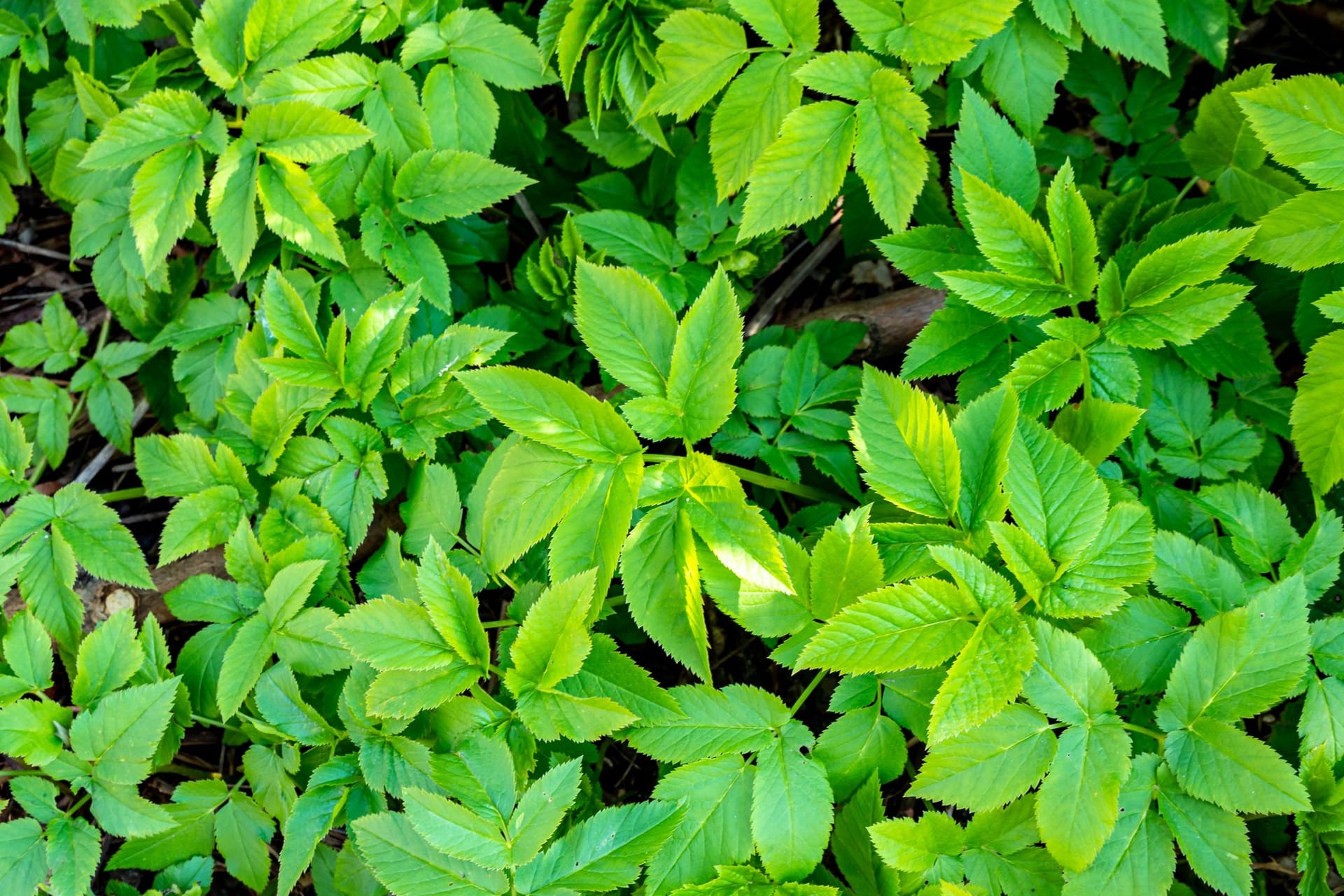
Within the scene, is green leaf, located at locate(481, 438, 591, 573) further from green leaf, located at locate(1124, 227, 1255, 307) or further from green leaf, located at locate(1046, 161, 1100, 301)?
green leaf, located at locate(1124, 227, 1255, 307)

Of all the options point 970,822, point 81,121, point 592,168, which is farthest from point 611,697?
point 81,121

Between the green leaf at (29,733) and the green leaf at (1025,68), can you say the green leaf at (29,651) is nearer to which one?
the green leaf at (29,733)

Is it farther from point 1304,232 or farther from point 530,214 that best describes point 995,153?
point 530,214

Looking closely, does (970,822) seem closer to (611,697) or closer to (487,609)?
(611,697)

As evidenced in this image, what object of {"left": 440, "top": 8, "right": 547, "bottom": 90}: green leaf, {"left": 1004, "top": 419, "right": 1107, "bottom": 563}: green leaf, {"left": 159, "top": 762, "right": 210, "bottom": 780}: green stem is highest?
{"left": 440, "top": 8, "right": 547, "bottom": 90}: green leaf

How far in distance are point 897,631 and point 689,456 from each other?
1.72ft

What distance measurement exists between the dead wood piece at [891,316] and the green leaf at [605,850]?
4.73ft

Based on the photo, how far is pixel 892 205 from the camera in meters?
2.02

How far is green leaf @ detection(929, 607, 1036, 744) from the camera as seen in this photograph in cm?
154

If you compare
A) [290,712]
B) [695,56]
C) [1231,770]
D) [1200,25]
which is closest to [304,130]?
[695,56]

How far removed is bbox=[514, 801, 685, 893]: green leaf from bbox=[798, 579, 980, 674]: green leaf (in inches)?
17.4

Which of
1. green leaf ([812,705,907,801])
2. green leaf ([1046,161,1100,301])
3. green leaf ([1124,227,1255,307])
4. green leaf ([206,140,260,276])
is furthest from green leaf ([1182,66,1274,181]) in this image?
green leaf ([206,140,260,276])

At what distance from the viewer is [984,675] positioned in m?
1.56

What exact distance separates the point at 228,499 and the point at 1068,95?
2.79m
